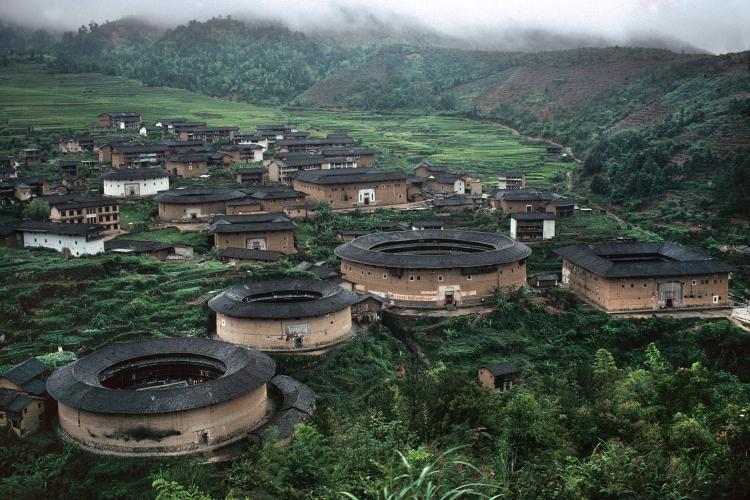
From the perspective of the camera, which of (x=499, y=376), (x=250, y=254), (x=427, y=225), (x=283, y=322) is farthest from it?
(x=427, y=225)

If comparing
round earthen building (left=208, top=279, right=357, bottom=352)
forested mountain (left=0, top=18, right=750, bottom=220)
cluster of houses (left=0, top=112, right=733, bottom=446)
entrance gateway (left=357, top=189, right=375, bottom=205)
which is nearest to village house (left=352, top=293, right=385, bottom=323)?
cluster of houses (left=0, top=112, right=733, bottom=446)

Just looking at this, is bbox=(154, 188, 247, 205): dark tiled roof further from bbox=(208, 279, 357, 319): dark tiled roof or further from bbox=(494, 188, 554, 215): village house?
bbox=(208, 279, 357, 319): dark tiled roof

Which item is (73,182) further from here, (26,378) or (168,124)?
(26,378)

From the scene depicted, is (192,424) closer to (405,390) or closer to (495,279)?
(405,390)

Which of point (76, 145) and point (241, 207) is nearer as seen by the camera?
point (241, 207)

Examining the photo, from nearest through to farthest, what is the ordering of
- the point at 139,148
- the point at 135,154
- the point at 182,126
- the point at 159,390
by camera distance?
1. the point at 159,390
2. the point at 135,154
3. the point at 139,148
4. the point at 182,126

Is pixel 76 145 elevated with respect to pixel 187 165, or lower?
elevated

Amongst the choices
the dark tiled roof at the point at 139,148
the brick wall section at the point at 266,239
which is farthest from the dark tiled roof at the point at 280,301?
the dark tiled roof at the point at 139,148

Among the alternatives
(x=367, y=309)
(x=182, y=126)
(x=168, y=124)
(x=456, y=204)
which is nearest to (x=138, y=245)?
(x=367, y=309)
